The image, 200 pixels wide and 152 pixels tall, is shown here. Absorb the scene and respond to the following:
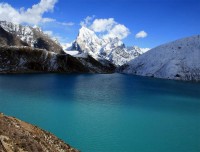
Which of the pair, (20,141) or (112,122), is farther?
(112,122)

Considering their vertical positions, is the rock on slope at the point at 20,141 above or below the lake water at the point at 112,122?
above

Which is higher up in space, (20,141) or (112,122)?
(20,141)

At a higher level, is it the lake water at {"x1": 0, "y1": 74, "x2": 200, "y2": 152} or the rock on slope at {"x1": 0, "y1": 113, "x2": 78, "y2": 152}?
the rock on slope at {"x1": 0, "y1": 113, "x2": 78, "y2": 152}

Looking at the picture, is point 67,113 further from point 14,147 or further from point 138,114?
point 14,147

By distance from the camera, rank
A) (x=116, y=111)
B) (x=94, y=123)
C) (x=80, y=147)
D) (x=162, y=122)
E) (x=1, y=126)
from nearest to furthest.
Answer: (x=1, y=126)
(x=80, y=147)
(x=94, y=123)
(x=162, y=122)
(x=116, y=111)

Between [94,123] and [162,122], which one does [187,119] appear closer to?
[162,122]

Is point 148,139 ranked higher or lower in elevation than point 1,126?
lower

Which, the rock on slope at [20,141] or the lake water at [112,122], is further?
the lake water at [112,122]

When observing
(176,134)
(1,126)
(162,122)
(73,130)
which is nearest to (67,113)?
(73,130)

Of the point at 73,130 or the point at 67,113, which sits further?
the point at 67,113

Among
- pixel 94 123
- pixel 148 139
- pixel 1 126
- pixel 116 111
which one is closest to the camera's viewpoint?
pixel 1 126

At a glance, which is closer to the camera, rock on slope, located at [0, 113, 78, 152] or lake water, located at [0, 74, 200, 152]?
rock on slope, located at [0, 113, 78, 152]
